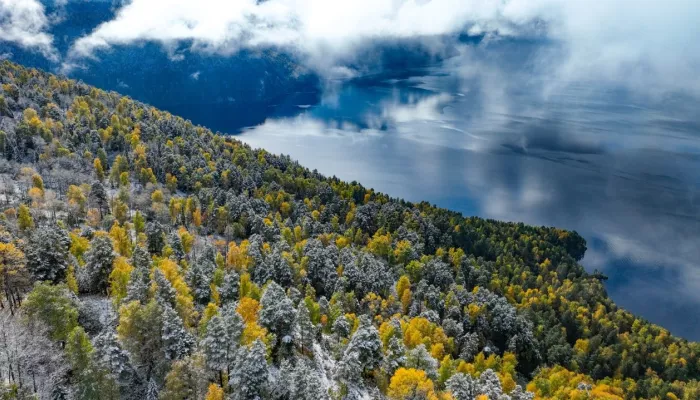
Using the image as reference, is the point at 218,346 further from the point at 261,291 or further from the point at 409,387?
the point at 261,291

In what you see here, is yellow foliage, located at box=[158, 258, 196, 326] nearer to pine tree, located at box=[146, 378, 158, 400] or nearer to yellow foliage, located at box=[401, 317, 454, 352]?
pine tree, located at box=[146, 378, 158, 400]

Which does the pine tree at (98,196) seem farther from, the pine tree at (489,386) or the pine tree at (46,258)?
the pine tree at (489,386)

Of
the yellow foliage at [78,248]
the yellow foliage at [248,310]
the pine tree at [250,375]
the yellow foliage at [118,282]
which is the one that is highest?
the yellow foliage at [78,248]

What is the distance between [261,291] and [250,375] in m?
39.1

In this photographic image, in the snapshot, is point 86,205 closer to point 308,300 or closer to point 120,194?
point 120,194

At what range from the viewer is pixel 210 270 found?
9069 cm

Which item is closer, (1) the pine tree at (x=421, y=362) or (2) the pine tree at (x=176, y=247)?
(1) the pine tree at (x=421, y=362)

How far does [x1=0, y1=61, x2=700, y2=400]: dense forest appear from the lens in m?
50.5

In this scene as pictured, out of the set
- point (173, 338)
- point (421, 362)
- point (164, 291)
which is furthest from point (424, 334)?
point (173, 338)

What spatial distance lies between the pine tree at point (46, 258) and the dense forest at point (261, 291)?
0.26m

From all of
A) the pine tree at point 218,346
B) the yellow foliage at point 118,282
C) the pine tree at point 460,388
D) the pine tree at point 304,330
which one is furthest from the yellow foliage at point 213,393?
the pine tree at point 460,388

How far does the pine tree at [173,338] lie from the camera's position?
5156 cm

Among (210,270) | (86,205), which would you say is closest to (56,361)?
(210,270)

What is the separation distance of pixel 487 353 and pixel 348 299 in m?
41.5
